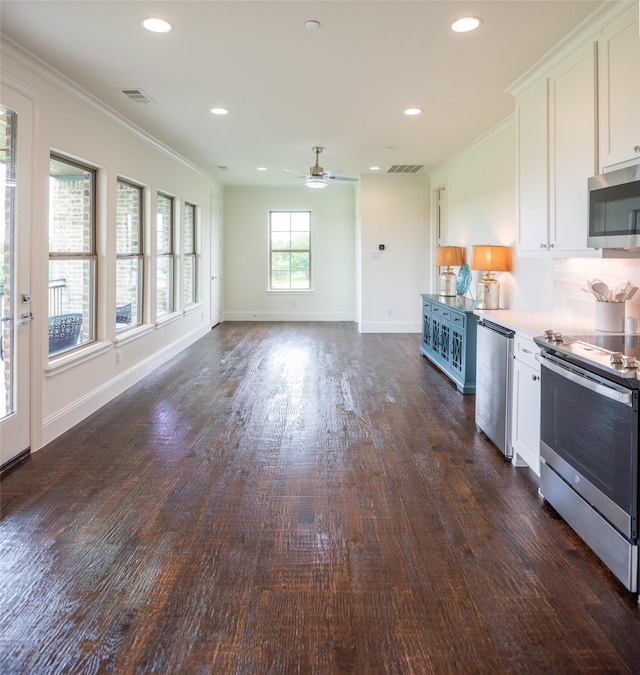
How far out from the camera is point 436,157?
747cm

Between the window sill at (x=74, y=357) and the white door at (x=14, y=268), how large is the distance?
37 centimetres

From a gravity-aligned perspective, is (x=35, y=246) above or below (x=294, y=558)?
above

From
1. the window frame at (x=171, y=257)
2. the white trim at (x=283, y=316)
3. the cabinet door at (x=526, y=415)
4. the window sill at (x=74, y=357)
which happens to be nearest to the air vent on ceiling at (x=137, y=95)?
the window sill at (x=74, y=357)

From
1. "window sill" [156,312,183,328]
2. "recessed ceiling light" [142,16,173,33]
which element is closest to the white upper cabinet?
"recessed ceiling light" [142,16,173,33]

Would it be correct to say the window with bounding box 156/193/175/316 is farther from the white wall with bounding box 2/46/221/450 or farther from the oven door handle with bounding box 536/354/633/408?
the oven door handle with bounding box 536/354/633/408

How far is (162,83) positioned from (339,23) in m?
1.73

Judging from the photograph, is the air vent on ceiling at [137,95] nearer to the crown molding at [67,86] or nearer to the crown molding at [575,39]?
the crown molding at [67,86]

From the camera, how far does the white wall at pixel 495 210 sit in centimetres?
484

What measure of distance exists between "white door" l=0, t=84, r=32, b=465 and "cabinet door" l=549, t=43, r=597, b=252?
3.38 m

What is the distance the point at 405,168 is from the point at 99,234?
16.7 feet

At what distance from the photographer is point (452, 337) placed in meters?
5.73

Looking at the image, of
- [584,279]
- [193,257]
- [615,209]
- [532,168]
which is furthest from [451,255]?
[615,209]

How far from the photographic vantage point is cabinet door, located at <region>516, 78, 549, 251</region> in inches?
143

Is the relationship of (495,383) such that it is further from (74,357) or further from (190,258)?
(190,258)
